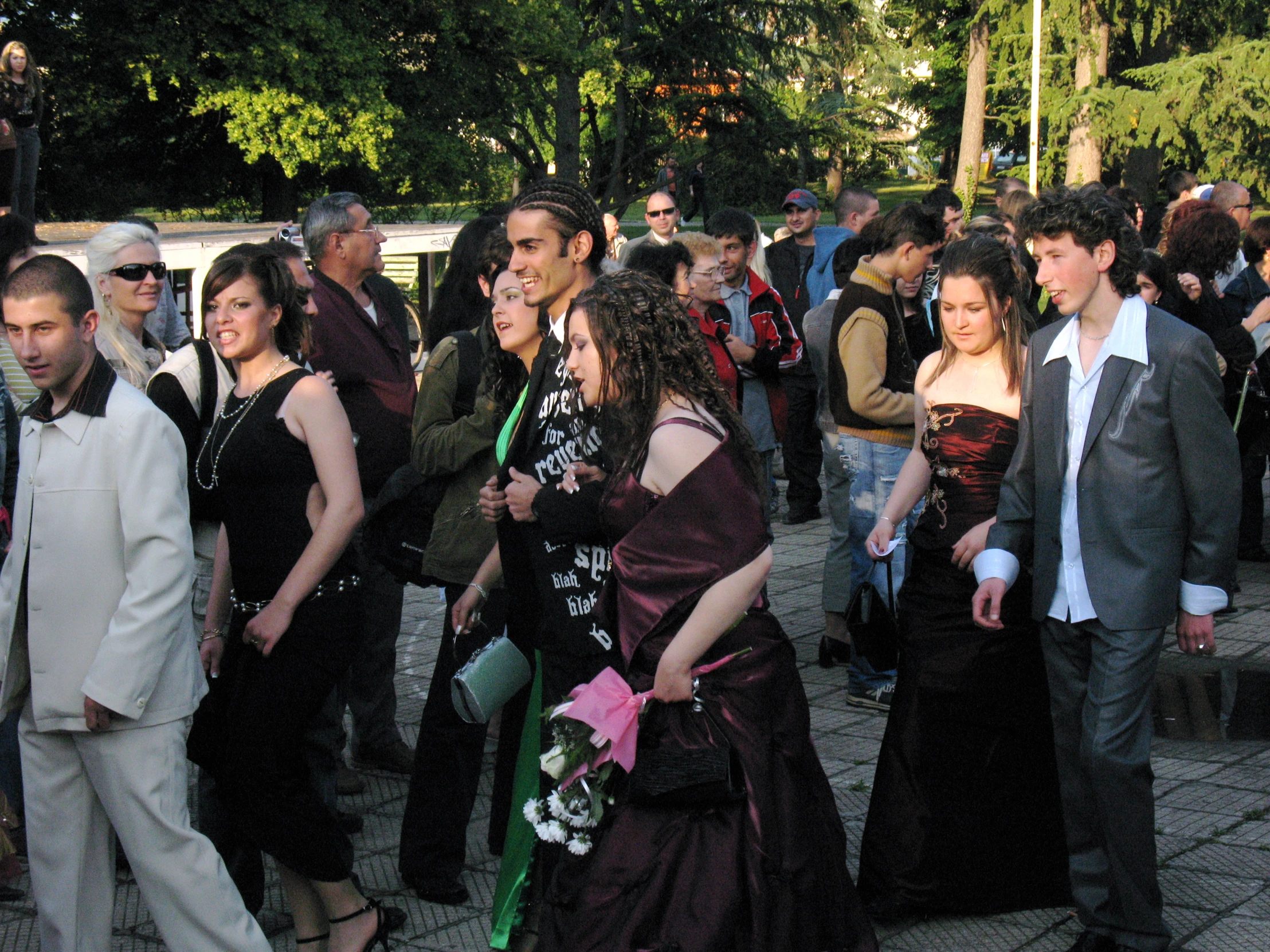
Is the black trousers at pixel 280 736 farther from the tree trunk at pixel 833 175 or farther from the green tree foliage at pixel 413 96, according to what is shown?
the tree trunk at pixel 833 175

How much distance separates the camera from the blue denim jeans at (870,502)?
5973mm

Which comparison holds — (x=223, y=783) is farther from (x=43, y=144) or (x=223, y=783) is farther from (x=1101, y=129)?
(x=1101, y=129)

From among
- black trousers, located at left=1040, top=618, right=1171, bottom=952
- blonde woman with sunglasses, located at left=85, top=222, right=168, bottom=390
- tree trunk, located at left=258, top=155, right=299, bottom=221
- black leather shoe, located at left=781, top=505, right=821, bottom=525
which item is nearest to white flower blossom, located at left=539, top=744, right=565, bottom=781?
black trousers, located at left=1040, top=618, right=1171, bottom=952

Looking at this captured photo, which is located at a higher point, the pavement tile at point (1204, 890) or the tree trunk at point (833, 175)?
the tree trunk at point (833, 175)

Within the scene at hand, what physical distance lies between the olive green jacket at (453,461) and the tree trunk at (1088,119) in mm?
26963

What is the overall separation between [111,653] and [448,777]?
4.49 ft

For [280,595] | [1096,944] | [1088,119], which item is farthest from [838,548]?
[1088,119]

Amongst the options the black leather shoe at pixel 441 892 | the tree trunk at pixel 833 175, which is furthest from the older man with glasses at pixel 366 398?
the tree trunk at pixel 833 175

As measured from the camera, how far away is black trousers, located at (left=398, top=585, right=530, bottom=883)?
13.7 ft

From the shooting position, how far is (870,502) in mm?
6094

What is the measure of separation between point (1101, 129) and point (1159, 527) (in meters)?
27.9

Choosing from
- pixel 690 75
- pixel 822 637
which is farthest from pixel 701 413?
pixel 690 75

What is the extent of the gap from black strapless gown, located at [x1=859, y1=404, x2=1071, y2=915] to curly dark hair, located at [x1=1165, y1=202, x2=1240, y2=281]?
4.22m

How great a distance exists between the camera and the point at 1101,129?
2898 cm
